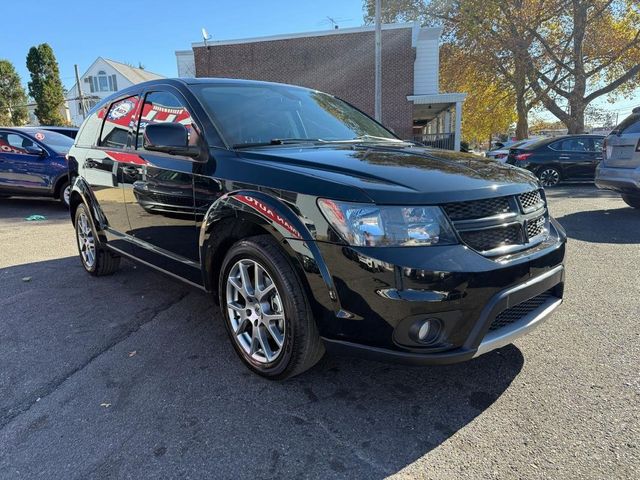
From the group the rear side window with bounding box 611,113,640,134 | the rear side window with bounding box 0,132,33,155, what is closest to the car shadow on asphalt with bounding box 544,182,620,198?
the rear side window with bounding box 611,113,640,134

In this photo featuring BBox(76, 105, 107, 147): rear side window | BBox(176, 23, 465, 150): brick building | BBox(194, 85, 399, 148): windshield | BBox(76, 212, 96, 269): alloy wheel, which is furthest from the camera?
BBox(176, 23, 465, 150): brick building

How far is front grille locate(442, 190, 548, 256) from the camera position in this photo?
7.18ft

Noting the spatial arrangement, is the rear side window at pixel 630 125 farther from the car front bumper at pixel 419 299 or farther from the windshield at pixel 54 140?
the windshield at pixel 54 140

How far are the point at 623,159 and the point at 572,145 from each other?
5.67 meters

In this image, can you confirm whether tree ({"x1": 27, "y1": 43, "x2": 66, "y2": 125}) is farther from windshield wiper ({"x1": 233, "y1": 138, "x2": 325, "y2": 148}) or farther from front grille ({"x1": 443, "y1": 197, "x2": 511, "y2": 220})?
front grille ({"x1": 443, "y1": 197, "x2": 511, "y2": 220})

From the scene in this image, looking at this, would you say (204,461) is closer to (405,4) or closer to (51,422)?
(51,422)

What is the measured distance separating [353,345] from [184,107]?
2015 mm

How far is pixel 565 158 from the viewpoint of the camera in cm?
1216

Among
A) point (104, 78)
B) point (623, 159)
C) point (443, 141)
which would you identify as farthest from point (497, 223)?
point (104, 78)

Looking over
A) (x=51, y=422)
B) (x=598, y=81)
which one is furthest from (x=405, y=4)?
(x=51, y=422)

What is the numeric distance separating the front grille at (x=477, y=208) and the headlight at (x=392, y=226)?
69 millimetres

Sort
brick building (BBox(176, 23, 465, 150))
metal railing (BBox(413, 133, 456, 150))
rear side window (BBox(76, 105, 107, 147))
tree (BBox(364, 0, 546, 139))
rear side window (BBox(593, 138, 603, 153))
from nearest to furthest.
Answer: rear side window (BBox(76, 105, 107, 147)) < rear side window (BBox(593, 138, 603, 153)) < metal railing (BBox(413, 133, 456, 150)) < tree (BBox(364, 0, 546, 139)) < brick building (BBox(176, 23, 465, 150))

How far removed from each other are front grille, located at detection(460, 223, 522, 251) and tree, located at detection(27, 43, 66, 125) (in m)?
46.5

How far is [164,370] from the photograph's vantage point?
2.84 metres
